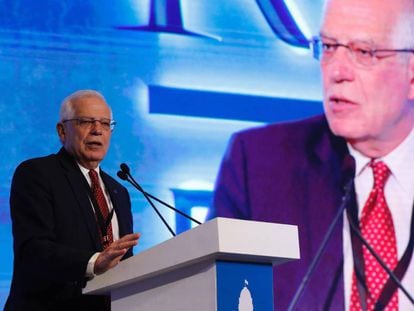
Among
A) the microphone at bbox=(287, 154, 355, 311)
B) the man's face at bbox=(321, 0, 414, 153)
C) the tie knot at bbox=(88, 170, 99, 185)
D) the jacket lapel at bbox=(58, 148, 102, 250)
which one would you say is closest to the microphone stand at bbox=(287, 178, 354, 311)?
the microphone at bbox=(287, 154, 355, 311)

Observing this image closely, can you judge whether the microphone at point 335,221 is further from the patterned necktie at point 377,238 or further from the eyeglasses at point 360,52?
the eyeglasses at point 360,52

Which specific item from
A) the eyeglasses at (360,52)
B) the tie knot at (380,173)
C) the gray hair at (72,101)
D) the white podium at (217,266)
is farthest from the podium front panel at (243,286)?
the eyeglasses at (360,52)

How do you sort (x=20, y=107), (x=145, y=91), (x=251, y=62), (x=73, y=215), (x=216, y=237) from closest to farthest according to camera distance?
(x=216, y=237) → (x=73, y=215) → (x=20, y=107) → (x=145, y=91) → (x=251, y=62)

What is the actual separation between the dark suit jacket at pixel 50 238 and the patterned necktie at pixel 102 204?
0.04 meters

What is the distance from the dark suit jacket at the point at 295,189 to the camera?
444 cm

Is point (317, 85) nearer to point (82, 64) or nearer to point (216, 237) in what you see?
point (82, 64)

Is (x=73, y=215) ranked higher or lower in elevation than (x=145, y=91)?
lower

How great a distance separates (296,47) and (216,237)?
2844 mm

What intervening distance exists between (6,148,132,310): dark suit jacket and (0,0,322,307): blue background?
128 centimetres

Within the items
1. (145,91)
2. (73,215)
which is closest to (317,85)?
(145,91)

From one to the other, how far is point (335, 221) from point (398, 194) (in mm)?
382

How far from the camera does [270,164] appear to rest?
4.59m

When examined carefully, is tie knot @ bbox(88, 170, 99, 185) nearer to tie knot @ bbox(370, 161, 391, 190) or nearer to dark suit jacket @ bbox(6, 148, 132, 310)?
dark suit jacket @ bbox(6, 148, 132, 310)

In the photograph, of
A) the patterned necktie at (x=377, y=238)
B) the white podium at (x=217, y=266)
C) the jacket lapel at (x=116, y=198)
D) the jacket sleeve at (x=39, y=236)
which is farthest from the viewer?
the patterned necktie at (x=377, y=238)
